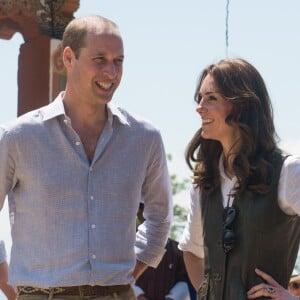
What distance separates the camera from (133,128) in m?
4.92

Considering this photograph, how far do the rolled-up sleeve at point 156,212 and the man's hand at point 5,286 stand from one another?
531 mm

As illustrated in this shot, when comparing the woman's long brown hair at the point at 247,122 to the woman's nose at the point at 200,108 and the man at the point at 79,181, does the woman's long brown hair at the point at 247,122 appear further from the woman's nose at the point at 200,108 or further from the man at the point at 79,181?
the man at the point at 79,181

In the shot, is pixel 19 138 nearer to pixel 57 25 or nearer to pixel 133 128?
pixel 133 128

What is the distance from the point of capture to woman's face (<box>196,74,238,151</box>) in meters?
4.61

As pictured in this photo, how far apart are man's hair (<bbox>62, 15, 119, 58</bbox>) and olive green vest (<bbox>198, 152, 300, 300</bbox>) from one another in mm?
828

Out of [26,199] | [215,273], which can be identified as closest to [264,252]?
[215,273]

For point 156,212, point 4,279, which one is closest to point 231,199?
point 156,212

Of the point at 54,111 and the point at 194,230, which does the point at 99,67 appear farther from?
the point at 194,230

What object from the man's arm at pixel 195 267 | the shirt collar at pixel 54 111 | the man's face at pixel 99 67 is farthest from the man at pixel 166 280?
the man's face at pixel 99 67

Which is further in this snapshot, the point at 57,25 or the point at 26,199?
the point at 57,25

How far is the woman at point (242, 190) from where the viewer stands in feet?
14.6

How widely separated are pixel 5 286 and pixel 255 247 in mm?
1177

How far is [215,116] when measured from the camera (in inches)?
181

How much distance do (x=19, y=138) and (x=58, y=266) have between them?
1.68 feet
